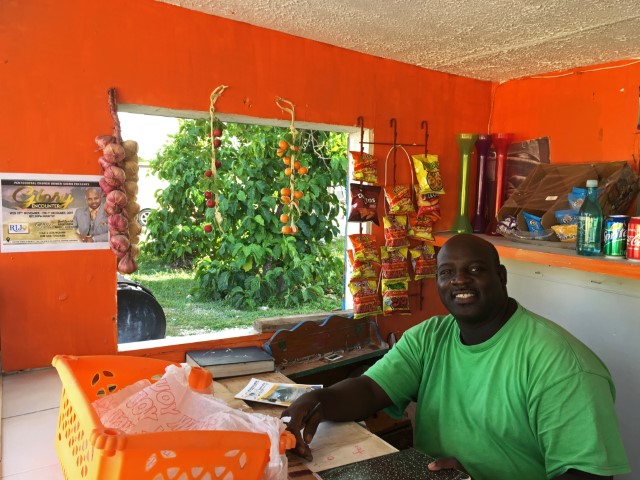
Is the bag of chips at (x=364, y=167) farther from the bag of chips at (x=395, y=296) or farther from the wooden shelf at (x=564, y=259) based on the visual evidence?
the wooden shelf at (x=564, y=259)

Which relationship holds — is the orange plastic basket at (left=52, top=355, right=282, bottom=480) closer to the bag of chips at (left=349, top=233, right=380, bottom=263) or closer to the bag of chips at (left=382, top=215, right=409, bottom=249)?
the bag of chips at (left=349, top=233, right=380, bottom=263)

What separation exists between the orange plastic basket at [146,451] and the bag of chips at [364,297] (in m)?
1.43

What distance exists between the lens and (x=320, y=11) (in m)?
1.77

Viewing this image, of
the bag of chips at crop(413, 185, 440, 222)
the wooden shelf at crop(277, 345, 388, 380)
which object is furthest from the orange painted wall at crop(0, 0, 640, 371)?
the wooden shelf at crop(277, 345, 388, 380)

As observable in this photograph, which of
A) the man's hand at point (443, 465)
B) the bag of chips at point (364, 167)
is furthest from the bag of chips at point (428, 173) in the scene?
the man's hand at point (443, 465)

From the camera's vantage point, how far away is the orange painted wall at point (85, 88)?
1587 mm

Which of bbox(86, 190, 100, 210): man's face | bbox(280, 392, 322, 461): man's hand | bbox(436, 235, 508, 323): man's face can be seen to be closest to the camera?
bbox(280, 392, 322, 461): man's hand

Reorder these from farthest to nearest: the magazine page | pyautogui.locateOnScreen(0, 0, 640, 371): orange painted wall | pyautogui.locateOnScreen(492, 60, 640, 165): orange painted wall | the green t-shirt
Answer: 1. pyautogui.locateOnScreen(492, 60, 640, 165): orange painted wall
2. pyautogui.locateOnScreen(0, 0, 640, 371): orange painted wall
3. the magazine page
4. the green t-shirt

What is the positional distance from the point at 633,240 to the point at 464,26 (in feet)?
3.19

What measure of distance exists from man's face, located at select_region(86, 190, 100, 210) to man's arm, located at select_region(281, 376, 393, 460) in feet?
3.14

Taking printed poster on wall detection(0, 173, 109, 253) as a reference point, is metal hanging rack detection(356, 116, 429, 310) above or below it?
above

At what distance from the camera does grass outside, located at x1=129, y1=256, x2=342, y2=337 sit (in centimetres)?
352

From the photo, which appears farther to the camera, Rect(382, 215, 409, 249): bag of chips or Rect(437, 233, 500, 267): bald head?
Rect(382, 215, 409, 249): bag of chips

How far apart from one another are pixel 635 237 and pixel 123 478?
1726mm
